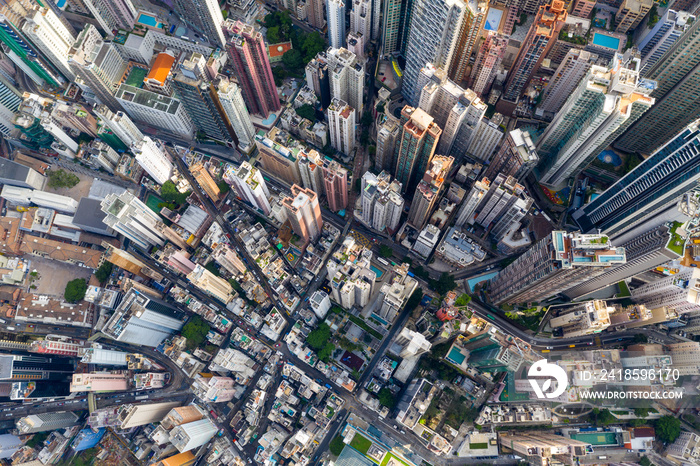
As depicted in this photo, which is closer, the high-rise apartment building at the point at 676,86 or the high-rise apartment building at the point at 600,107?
the high-rise apartment building at the point at 600,107

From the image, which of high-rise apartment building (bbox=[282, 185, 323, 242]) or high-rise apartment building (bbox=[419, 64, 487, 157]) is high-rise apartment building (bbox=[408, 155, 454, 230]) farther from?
high-rise apartment building (bbox=[282, 185, 323, 242])

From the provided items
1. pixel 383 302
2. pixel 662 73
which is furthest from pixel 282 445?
pixel 662 73

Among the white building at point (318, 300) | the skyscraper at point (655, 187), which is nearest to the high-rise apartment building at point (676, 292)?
the skyscraper at point (655, 187)

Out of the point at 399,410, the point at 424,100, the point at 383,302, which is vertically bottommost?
the point at 399,410

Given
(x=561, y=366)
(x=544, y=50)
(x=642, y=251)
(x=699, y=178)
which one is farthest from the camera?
(x=544, y=50)

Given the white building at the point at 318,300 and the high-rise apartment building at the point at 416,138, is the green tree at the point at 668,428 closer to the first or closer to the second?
the high-rise apartment building at the point at 416,138

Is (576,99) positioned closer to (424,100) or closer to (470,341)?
(424,100)

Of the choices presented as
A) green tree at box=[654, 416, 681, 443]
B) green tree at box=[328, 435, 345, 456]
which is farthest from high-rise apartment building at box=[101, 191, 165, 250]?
green tree at box=[654, 416, 681, 443]

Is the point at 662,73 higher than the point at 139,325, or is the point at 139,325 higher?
the point at 662,73
